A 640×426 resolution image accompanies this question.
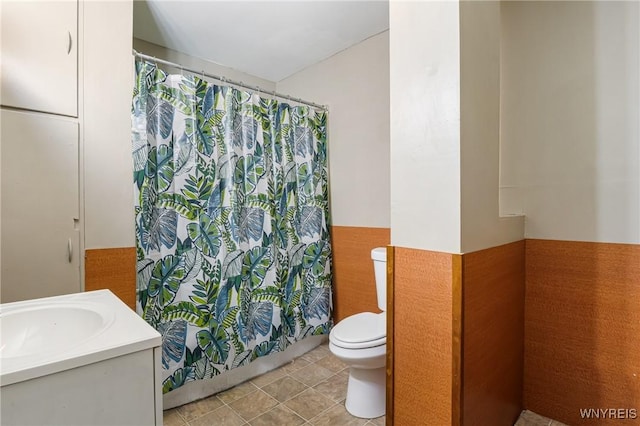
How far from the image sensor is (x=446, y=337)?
3.83 ft

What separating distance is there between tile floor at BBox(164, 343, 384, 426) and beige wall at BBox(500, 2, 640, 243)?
4.70 ft

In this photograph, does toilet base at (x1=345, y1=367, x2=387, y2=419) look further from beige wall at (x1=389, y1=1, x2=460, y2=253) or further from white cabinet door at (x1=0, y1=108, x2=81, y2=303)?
white cabinet door at (x1=0, y1=108, x2=81, y2=303)

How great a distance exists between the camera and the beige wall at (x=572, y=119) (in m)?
1.43

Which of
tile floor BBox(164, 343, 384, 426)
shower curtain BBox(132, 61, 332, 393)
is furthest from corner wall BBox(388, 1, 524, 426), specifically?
shower curtain BBox(132, 61, 332, 393)

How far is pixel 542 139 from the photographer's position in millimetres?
1653

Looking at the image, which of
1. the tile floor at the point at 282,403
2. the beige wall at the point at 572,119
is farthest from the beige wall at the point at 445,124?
the tile floor at the point at 282,403

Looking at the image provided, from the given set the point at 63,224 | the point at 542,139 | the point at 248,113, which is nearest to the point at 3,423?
the point at 63,224

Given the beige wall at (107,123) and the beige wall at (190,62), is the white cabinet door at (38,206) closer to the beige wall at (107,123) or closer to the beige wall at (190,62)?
the beige wall at (107,123)

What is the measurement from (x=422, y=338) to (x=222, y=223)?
1.29 m

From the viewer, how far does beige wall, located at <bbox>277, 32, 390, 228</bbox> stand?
7.41 ft

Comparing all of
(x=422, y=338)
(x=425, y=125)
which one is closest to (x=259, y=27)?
(x=425, y=125)

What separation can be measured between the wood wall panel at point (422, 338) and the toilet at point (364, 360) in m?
0.29

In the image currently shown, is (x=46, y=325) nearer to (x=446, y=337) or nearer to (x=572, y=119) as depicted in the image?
(x=446, y=337)

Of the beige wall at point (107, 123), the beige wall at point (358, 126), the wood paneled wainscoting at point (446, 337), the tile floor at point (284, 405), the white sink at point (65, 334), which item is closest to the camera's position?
the white sink at point (65, 334)
